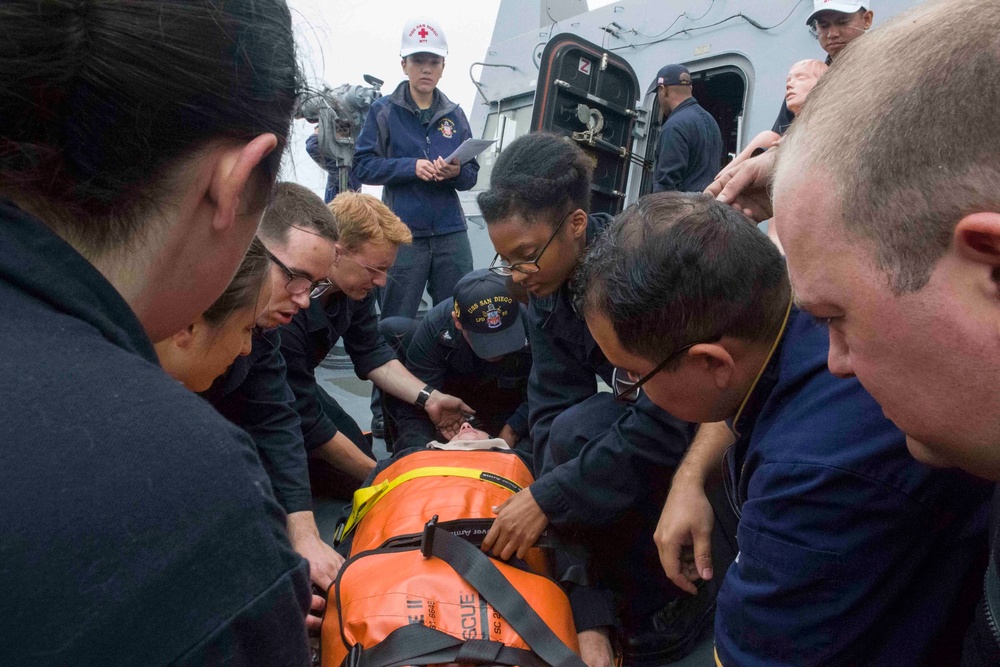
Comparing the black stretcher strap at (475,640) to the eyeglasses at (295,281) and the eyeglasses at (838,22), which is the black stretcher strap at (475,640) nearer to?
the eyeglasses at (295,281)

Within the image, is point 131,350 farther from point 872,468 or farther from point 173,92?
point 872,468

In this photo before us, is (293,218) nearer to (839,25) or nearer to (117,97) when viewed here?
(117,97)

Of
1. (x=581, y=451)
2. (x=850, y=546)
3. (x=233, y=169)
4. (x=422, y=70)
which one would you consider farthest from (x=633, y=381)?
(x=422, y=70)

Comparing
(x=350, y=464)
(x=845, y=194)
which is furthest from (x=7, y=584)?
(x=350, y=464)

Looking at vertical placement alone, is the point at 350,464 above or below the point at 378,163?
below

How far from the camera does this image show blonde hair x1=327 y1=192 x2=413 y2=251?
111 inches

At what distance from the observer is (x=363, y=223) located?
2.85 meters

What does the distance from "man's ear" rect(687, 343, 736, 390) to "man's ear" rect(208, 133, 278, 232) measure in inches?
36.7

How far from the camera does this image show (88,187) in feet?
1.87

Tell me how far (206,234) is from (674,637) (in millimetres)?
1566

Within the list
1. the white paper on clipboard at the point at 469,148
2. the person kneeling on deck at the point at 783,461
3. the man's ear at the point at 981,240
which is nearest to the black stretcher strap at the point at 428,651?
the person kneeling on deck at the point at 783,461

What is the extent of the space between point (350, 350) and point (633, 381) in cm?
188

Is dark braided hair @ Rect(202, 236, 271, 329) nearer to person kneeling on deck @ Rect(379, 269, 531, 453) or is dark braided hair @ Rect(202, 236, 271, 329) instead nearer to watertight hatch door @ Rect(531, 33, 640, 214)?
person kneeling on deck @ Rect(379, 269, 531, 453)

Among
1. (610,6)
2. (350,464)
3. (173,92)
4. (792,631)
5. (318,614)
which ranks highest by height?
(610,6)
